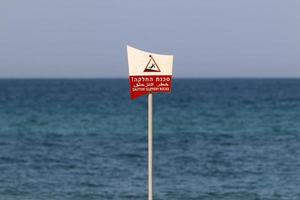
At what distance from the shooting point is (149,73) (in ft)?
45.9

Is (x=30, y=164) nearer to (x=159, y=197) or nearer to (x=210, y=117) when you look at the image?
(x=159, y=197)

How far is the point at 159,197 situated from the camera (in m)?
24.2

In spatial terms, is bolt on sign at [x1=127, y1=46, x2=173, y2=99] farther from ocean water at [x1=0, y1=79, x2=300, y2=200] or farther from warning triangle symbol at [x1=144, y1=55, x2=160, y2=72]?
ocean water at [x1=0, y1=79, x2=300, y2=200]

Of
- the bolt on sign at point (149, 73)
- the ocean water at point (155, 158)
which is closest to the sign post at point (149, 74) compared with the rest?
the bolt on sign at point (149, 73)

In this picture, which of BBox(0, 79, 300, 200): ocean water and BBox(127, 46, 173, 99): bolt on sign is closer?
BBox(127, 46, 173, 99): bolt on sign

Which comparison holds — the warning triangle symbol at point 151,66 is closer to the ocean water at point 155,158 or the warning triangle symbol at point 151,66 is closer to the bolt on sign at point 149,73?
A: the bolt on sign at point 149,73

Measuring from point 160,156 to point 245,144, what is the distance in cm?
584

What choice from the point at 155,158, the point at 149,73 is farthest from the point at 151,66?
the point at 155,158

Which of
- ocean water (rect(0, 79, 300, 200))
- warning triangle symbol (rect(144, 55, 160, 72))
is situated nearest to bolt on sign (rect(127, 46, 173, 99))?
warning triangle symbol (rect(144, 55, 160, 72))

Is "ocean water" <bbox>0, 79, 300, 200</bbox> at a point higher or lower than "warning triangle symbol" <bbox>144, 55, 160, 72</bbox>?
lower

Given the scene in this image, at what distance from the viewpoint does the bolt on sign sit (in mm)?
13969

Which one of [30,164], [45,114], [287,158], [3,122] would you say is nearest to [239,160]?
[287,158]

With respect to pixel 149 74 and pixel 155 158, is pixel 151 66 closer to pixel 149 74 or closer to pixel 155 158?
pixel 149 74

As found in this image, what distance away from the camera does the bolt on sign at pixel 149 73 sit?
1397cm
